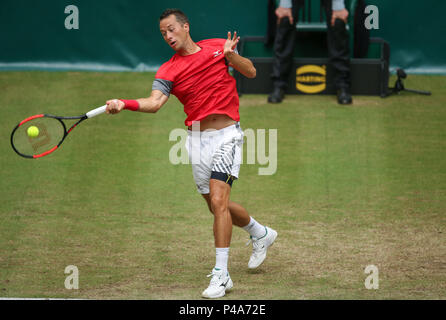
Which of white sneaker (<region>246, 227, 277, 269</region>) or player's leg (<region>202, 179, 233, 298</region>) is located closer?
player's leg (<region>202, 179, 233, 298</region>)

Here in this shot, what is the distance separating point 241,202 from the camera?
22.0 feet

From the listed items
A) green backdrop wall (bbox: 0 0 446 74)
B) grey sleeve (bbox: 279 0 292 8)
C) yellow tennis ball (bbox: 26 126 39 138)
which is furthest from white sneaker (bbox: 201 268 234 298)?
green backdrop wall (bbox: 0 0 446 74)

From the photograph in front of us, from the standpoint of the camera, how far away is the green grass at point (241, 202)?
5047 millimetres

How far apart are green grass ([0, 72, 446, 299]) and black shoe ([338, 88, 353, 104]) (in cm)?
9

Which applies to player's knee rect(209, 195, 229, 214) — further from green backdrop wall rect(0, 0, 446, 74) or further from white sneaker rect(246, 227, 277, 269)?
green backdrop wall rect(0, 0, 446, 74)

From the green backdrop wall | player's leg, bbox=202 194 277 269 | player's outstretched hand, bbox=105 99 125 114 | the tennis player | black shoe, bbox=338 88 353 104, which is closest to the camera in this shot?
player's outstretched hand, bbox=105 99 125 114

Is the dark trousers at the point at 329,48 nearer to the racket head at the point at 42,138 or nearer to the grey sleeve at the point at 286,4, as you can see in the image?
the grey sleeve at the point at 286,4

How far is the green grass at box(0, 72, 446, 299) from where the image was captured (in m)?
5.05

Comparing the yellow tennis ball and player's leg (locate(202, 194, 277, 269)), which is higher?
the yellow tennis ball

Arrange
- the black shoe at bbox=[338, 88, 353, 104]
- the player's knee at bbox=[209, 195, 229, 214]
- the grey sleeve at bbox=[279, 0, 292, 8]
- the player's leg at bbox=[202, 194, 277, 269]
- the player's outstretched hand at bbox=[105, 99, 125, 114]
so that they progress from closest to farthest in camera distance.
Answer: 1. the player's outstretched hand at bbox=[105, 99, 125, 114]
2. the player's knee at bbox=[209, 195, 229, 214]
3. the player's leg at bbox=[202, 194, 277, 269]
4. the grey sleeve at bbox=[279, 0, 292, 8]
5. the black shoe at bbox=[338, 88, 353, 104]

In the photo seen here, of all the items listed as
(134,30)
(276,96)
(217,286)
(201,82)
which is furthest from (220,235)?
(134,30)

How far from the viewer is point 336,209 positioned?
21.4 ft

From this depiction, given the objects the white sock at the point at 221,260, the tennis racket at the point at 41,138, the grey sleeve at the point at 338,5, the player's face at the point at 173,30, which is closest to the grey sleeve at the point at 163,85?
the player's face at the point at 173,30

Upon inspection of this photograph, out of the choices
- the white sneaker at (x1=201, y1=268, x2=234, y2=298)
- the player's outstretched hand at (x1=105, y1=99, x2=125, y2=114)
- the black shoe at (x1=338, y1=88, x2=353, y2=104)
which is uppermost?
the black shoe at (x1=338, y1=88, x2=353, y2=104)
